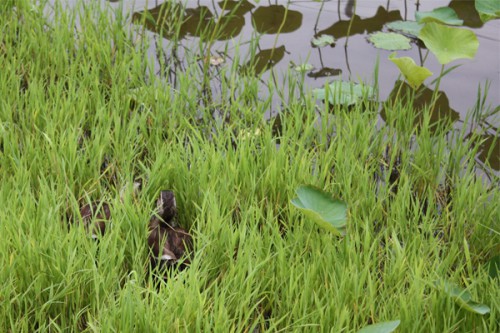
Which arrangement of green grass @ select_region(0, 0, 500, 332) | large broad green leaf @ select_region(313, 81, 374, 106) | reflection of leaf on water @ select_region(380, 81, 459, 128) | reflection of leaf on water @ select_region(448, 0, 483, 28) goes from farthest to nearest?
reflection of leaf on water @ select_region(448, 0, 483, 28) < reflection of leaf on water @ select_region(380, 81, 459, 128) < large broad green leaf @ select_region(313, 81, 374, 106) < green grass @ select_region(0, 0, 500, 332)

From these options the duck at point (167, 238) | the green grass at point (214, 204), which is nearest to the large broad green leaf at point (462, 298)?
the green grass at point (214, 204)

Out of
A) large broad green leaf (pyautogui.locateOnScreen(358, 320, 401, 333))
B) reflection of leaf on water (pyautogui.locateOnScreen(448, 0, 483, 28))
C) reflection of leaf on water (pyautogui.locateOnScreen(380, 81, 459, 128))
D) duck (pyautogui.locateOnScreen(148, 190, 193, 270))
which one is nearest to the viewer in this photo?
large broad green leaf (pyautogui.locateOnScreen(358, 320, 401, 333))

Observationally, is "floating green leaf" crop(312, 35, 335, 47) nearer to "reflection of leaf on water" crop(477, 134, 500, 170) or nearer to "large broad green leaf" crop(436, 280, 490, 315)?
"reflection of leaf on water" crop(477, 134, 500, 170)

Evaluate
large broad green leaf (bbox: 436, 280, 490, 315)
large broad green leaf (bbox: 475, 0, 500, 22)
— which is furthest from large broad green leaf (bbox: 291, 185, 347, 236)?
large broad green leaf (bbox: 475, 0, 500, 22)

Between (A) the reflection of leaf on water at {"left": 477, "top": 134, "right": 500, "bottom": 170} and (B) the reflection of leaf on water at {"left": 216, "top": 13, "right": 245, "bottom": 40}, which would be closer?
(A) the reflection of leaf on water at {"left": 477, "top": 134, "right": 500, "bottom": 170}

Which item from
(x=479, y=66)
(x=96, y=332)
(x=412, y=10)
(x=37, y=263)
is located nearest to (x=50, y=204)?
(x=37, y=263)

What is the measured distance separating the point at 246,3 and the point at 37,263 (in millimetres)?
1787

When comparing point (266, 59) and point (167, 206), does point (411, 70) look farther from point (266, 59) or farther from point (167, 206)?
point (167, 206)

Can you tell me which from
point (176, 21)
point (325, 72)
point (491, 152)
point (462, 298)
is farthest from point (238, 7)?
point (462, 298)

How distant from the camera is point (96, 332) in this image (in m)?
1.19

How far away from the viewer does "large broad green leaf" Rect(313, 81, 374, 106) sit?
2004 mm

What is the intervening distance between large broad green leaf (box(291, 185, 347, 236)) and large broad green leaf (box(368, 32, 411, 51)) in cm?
113

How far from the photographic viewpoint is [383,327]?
116cm

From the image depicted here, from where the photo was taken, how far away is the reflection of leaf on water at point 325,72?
235cm
